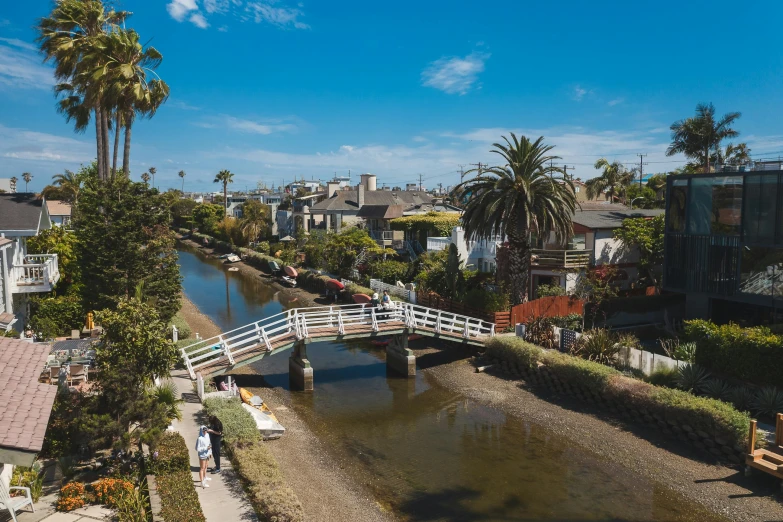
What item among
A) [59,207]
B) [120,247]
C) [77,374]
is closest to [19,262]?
[120,247]

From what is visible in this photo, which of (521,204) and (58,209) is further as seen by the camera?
(58,209)

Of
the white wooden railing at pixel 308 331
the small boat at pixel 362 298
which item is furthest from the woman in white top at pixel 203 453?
the small boat at pixel 362 298

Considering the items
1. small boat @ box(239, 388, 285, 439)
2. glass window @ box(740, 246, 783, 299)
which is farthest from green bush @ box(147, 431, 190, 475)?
glass window @ box(740, 246, 783, 299)

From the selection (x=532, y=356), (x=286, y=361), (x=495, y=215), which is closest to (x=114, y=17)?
(x=286, y=361)

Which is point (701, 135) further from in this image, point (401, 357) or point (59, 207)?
point (59, 207)

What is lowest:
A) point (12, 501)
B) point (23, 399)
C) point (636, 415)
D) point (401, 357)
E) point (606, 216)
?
point (636, 415)

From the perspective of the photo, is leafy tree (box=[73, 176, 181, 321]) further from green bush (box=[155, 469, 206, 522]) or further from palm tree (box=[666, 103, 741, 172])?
palm tree (box=[666, 103, 741, 172])

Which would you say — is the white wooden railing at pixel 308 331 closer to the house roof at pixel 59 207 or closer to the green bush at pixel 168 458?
the green bush at pixel 168 458

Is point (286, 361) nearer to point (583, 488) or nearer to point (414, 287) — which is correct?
point (414, 287)
